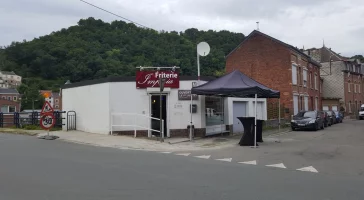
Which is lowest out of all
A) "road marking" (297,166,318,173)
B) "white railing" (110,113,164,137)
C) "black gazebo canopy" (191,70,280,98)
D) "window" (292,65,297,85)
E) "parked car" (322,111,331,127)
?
"road marking" (297,166,318,173)

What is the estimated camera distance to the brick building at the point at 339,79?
169 ft

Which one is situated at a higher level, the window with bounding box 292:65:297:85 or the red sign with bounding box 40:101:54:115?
the window with bounding box 292:65:297:85

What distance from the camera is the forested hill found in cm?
3123

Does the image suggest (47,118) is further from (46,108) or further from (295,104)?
(295,104)

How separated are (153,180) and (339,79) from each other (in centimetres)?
5055

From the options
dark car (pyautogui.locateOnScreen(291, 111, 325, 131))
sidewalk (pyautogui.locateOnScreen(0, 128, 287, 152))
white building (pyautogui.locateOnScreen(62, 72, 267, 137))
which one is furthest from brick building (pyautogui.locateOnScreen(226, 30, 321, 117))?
sidewalk (pyautogui.locateOnScreen(0, 128, 287, 152))

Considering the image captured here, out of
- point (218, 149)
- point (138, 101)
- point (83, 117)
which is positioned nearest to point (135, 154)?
Result: point (218, 149)

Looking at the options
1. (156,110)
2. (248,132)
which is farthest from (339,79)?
(248,132)

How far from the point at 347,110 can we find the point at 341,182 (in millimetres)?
49853

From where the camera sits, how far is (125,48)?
36.7 meters

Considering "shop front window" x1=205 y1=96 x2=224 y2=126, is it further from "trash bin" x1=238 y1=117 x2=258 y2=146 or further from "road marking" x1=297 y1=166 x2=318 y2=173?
"road marking" x1=297 y1=166 x2=318 y2=173

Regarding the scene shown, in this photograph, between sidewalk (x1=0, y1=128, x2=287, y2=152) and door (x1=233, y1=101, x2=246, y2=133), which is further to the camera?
door (x1=233, y1=101, x2=246, y2=133)

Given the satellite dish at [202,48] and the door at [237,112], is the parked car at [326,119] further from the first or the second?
the satellite dish at [202,48]

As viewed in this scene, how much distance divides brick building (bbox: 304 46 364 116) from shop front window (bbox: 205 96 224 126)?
3363 centimetres
